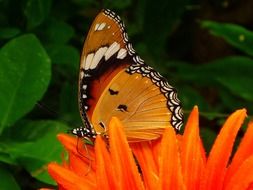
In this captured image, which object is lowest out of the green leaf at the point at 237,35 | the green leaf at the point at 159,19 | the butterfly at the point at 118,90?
the butterfly at the point at 118,90

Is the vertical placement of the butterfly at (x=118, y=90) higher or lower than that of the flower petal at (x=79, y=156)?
higher

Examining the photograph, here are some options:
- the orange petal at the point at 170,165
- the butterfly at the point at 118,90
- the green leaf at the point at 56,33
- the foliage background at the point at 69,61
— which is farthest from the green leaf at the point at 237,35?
the orange petal at the point at 170,165

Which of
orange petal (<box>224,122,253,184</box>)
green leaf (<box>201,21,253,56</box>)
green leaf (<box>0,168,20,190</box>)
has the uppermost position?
green leaf (<box>201,21,253,56</box>)

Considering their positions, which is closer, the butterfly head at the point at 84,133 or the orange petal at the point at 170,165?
the orange petal at the point at 170,165

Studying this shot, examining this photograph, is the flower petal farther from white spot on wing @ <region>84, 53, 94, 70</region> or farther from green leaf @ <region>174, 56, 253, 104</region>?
green leaf @ <region>174, 56, 253, 104</region>

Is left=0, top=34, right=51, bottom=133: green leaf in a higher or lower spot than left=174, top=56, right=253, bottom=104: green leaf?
lower

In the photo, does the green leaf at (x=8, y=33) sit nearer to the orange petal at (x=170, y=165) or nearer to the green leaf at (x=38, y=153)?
the green leaf at (x=38, y=153)

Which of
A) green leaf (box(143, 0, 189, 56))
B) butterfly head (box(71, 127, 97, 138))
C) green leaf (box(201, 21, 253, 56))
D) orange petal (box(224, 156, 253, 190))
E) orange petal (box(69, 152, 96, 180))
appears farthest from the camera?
green leaf (box(143, 0, 189, 56))

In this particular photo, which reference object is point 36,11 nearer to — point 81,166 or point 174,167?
point 81,166

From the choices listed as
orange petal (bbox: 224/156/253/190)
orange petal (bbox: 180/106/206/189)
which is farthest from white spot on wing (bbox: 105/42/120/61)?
orange petal (bbox: 224/156/253/190)
